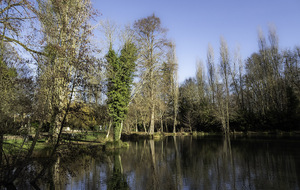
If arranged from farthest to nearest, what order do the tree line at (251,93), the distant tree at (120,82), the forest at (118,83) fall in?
the tree line at (251,93), the distant tree at (120,82), the forest at (118,83)

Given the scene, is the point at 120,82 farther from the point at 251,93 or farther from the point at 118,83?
the point at 251,93

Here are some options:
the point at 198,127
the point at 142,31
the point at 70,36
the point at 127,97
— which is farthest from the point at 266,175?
the point at 198,127

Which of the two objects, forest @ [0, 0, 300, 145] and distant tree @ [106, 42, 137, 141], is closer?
forest @ [0, 0, 300, 145]

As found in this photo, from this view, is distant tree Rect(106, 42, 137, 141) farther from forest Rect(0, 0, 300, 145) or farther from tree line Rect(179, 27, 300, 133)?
tree line Rect(179, 27, 300, 133)

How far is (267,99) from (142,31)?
21729 mm

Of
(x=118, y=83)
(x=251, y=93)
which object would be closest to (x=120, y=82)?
(x=118, y=83)

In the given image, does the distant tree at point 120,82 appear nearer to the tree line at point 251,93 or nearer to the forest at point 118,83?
the forest at point 118,83

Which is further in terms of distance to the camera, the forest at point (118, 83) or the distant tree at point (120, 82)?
the distant tree at point (120, 82)

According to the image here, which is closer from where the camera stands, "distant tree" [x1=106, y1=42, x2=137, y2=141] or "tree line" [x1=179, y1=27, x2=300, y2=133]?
"distant tree" [x1=106, y1=42, x2=137, y2=141]

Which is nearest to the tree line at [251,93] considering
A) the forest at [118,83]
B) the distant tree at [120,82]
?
the forest at [118,83]

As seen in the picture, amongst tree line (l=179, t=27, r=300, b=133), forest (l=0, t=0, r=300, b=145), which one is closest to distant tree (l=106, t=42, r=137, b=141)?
forest (l=0, t=0, r=300, b=145)

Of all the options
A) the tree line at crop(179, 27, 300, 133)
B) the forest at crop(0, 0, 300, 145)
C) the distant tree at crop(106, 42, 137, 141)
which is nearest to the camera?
the forest at crop(0, 0, 300, 145)

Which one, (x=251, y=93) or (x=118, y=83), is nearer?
(x=118, y=83)

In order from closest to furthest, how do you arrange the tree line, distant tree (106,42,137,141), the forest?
the forest
distant tree (106,42,137,141)
the tree line
